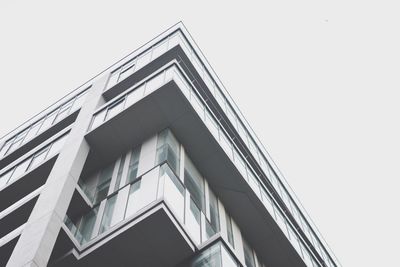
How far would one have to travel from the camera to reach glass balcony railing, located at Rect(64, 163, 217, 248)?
15.3 meters

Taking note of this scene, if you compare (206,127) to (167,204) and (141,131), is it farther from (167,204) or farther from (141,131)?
(167,204)

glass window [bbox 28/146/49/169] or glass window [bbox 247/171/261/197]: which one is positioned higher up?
glass window [bbox 28/146/49/169]

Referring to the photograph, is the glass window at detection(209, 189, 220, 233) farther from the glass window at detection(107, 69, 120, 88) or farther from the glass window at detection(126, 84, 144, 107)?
the glass window at detection(107, 69, 120, 88)

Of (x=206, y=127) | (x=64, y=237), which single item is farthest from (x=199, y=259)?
(x=206, y=127)

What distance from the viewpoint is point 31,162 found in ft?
73.4

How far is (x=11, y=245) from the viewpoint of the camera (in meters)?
15.2

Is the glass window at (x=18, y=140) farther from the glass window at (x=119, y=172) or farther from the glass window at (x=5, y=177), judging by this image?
the glass window at (x=119, y=172)

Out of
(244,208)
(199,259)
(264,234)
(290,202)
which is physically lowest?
(290,202)

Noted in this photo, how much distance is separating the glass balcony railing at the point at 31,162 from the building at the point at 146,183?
0.07 meters

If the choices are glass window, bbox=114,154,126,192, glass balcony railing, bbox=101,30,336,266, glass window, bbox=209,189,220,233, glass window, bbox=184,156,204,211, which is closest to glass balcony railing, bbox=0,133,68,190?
glass window, bbox=114,154,126,192

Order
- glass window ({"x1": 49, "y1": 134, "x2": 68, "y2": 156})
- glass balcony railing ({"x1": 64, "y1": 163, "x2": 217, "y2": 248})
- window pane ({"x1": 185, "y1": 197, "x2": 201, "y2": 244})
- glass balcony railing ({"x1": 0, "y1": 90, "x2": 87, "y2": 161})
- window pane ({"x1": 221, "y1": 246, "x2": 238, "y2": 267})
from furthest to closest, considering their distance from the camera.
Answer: glass balcony railing ({"x1": 0, "y1": 90, "x2": 87, "y2": 161}), glass window ({"x1": 49, "y1": 134, "x2": 68, "y2": 156}), window pane ({"x1": 185, "y1": 197, "x2": 201, "y2": 244}), glass balcony railing ({"x1": 64, "y1": 163, "x2": 217, "y2": 248}), window pane ({"x1": 221, "y1": 246, "x2": 238, "y2": 267})

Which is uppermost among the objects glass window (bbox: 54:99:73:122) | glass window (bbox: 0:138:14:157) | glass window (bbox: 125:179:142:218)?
glass window (bbox: 54:99:73:122)

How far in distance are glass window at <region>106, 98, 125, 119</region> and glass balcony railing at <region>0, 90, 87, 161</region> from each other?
561 cm

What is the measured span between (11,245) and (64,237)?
1.86 metres
